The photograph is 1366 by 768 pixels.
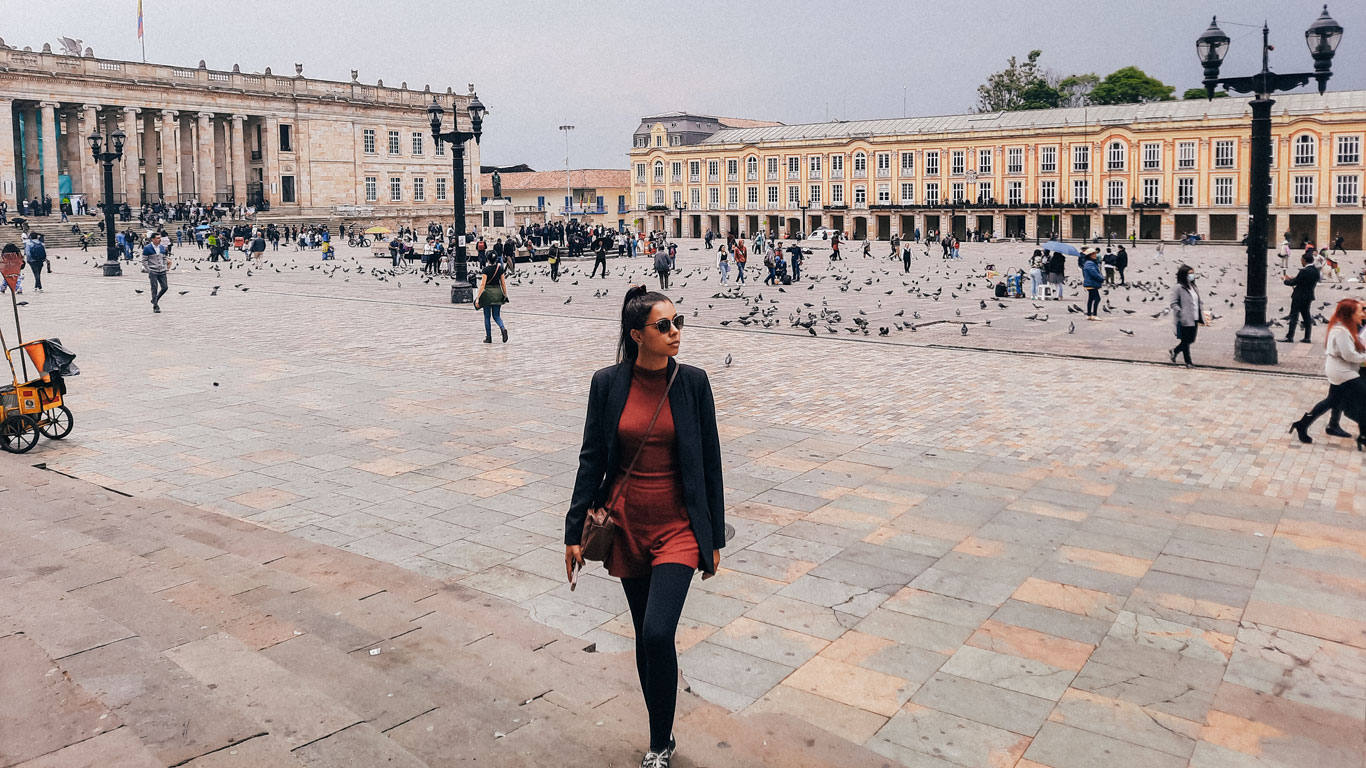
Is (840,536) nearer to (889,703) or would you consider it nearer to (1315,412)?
(889,703)

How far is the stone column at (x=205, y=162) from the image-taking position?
68500 mm

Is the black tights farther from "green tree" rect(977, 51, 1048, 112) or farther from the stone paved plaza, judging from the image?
"green tree" rect(977, 51, 1048, 112)

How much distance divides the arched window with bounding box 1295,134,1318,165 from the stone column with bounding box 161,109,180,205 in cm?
7007

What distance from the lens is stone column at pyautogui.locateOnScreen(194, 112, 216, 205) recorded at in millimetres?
68500

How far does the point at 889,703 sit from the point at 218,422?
8737mm

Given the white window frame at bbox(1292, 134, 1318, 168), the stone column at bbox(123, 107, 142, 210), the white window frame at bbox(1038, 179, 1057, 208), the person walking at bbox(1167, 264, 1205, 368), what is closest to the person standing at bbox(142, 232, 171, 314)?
the person walking at bbox(1167, 264, 1205, 368)

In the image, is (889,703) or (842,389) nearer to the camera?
(889,703)

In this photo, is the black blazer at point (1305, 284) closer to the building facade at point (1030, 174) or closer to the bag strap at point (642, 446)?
the bag strap at point (642, 446)

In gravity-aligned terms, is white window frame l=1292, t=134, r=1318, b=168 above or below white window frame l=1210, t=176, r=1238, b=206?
above

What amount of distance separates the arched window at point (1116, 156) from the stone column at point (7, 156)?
67587 mm

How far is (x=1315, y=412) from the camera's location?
1002 centimetres

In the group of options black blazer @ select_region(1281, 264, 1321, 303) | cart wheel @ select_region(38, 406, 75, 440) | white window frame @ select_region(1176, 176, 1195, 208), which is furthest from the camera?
white window frame @ select_region(1176, 176, 1195, 208)

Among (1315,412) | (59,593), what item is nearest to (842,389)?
(1315,412)

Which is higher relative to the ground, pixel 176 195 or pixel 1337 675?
pixel 176 195
